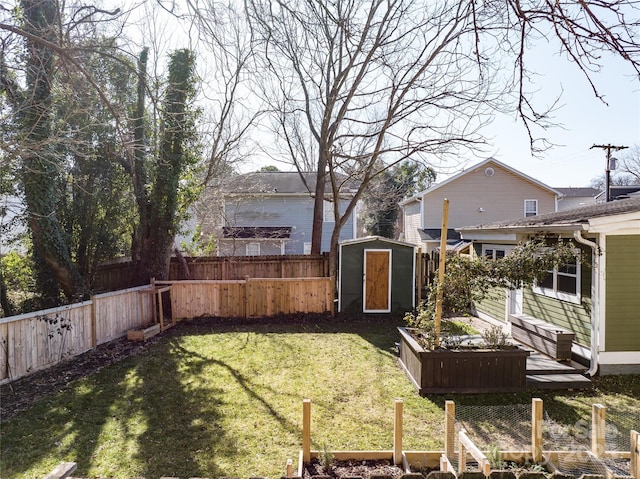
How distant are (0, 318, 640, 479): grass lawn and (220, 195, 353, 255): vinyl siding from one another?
1107cm

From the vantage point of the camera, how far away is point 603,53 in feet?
6.78

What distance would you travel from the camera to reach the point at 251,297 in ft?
36.2

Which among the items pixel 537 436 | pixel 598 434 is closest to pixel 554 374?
pixel 598 434

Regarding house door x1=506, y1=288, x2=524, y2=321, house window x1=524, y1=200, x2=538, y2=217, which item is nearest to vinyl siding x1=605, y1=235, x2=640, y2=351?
house door x1=506, y1=288, x2=524, y2=321

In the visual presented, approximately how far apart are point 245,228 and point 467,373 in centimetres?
1406

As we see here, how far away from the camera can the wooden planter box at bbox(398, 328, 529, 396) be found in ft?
19.1

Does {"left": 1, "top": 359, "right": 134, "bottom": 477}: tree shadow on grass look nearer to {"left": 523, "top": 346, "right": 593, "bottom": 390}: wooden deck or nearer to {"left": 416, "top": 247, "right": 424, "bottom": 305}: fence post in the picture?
{"left": 523, "top": 346, "right": 593, "bottom": 390}: wooden deck

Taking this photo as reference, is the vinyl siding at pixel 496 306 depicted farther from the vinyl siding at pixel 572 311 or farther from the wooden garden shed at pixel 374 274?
the wooden garden shed at pixel 374 274

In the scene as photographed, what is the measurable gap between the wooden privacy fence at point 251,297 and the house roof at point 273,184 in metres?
6.51

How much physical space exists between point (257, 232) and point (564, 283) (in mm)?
12846

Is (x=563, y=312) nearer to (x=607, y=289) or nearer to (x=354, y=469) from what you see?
(x=607, y=289)

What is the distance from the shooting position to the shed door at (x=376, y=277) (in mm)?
11258

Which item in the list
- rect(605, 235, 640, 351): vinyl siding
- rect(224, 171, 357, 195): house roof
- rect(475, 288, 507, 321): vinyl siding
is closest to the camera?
rect(605, 235, 640, 351): vinyl siding

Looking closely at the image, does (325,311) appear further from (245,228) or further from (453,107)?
(245,228)
